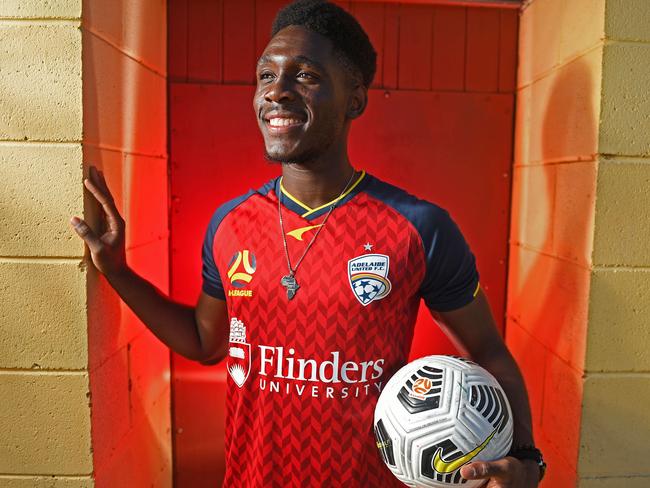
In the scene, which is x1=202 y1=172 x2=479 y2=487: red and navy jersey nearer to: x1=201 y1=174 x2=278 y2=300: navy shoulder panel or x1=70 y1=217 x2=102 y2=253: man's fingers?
x1=201 y1=174 x2=278 y2=300: navy shoulder panel

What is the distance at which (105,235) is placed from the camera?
1.53 metres

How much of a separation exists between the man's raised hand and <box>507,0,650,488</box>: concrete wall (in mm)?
1258

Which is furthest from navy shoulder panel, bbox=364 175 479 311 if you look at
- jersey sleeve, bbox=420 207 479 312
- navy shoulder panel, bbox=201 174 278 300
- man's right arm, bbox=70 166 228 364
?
man's right arm, bbox=70 166 228 364

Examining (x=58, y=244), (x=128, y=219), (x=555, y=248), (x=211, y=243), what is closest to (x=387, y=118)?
(x=555, y=248)

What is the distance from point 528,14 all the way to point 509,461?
1537mm

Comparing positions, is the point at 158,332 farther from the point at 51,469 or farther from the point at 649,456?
the point at 649,456

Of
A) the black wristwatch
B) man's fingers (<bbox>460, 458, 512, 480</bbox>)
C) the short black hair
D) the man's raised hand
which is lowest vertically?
the black wristwatch

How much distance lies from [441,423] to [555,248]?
2.76ft

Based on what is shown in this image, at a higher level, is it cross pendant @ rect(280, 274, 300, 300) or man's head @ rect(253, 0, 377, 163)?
man's head @ rect(253, 0, 377, 163)

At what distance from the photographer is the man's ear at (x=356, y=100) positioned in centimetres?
156

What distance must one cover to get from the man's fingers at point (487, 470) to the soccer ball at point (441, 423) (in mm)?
19

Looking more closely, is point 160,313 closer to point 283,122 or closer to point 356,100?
point 283,122

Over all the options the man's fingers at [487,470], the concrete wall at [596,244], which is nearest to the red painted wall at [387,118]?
the concrete wall at [596,244]

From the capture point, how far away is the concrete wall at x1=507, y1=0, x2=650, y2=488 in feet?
5.20
